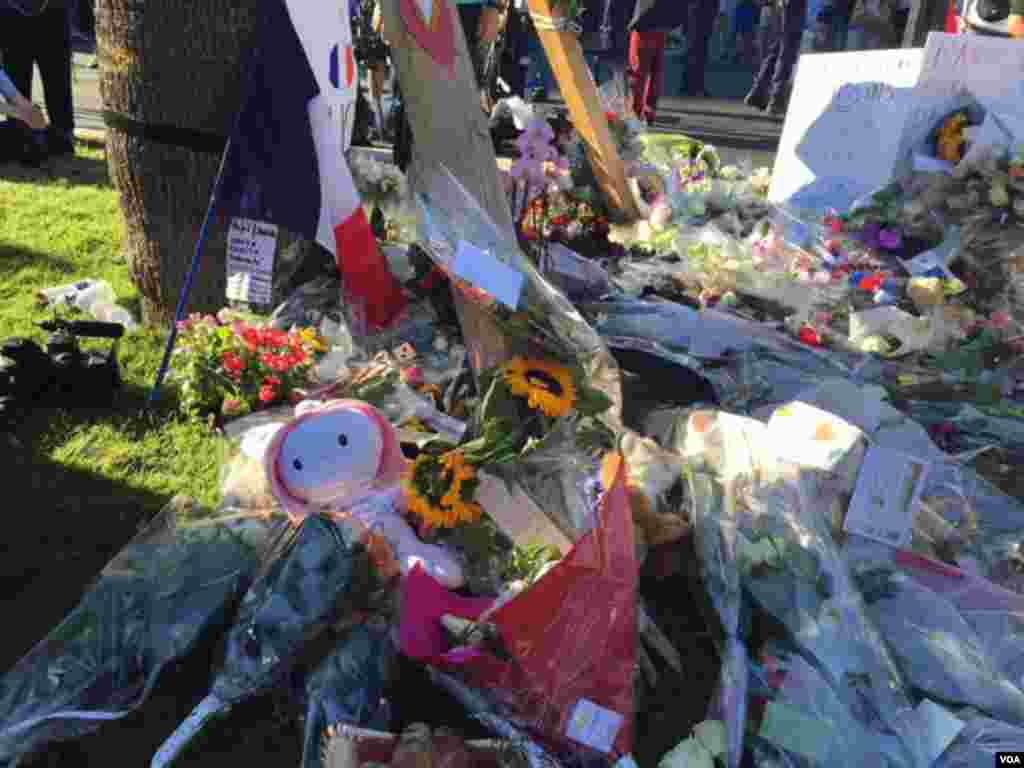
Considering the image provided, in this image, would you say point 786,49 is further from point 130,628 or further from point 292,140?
point 130,628

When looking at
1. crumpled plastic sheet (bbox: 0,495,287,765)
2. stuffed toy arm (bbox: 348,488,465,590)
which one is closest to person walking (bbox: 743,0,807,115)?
stuffed toy arm (bbox: 348,488,465,590)

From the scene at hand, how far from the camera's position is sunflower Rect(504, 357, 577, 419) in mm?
2182

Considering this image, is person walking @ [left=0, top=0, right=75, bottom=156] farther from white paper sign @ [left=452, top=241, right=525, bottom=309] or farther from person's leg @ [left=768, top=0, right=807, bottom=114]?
person's leg @ [left=768, top=0, right=807, bottom=114]

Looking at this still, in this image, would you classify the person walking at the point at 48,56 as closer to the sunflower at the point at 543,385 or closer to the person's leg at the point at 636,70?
the person's leg at the point at 636,70

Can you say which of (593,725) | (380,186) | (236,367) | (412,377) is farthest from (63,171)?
(593,725)

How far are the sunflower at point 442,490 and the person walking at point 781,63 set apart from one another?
345 inches

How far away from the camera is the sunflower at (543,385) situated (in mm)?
2182

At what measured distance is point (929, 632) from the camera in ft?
6.43

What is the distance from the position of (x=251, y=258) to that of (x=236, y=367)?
1.34 ft

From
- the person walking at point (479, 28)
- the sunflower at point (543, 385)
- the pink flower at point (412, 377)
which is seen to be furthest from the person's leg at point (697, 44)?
the sunflower at point (543, 385)

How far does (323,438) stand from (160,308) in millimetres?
1680

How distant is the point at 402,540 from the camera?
6.68ft

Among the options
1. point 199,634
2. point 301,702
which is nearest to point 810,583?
point 301,702

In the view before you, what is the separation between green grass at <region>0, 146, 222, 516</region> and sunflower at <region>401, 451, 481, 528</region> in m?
0.72
